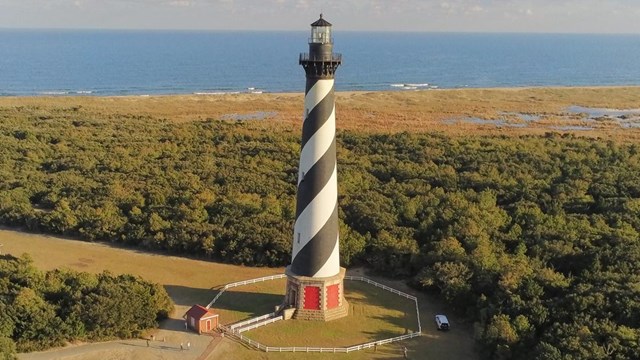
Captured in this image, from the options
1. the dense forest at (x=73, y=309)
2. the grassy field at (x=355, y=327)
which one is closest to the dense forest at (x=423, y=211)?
the grassy field at (x=355, y=327)

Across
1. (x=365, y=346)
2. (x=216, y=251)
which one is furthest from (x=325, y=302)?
(x=216, y=251)

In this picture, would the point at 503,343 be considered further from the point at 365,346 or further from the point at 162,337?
the point at 162,337

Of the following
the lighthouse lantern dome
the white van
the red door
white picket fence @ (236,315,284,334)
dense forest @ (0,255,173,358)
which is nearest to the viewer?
the lighthouse lantern dome

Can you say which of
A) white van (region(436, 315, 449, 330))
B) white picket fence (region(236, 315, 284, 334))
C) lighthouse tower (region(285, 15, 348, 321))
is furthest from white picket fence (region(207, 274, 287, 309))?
white van (region(436, 315, 449, 330))

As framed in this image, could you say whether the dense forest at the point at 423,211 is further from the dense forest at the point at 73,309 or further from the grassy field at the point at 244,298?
the dense forest at the point at 73,309

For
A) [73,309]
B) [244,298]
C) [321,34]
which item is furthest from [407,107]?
[73,309]

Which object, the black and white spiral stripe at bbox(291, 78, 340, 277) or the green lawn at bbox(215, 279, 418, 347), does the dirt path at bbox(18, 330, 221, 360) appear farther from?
the black and white spiral stripe at bbox(291, 78, 340, 277)
